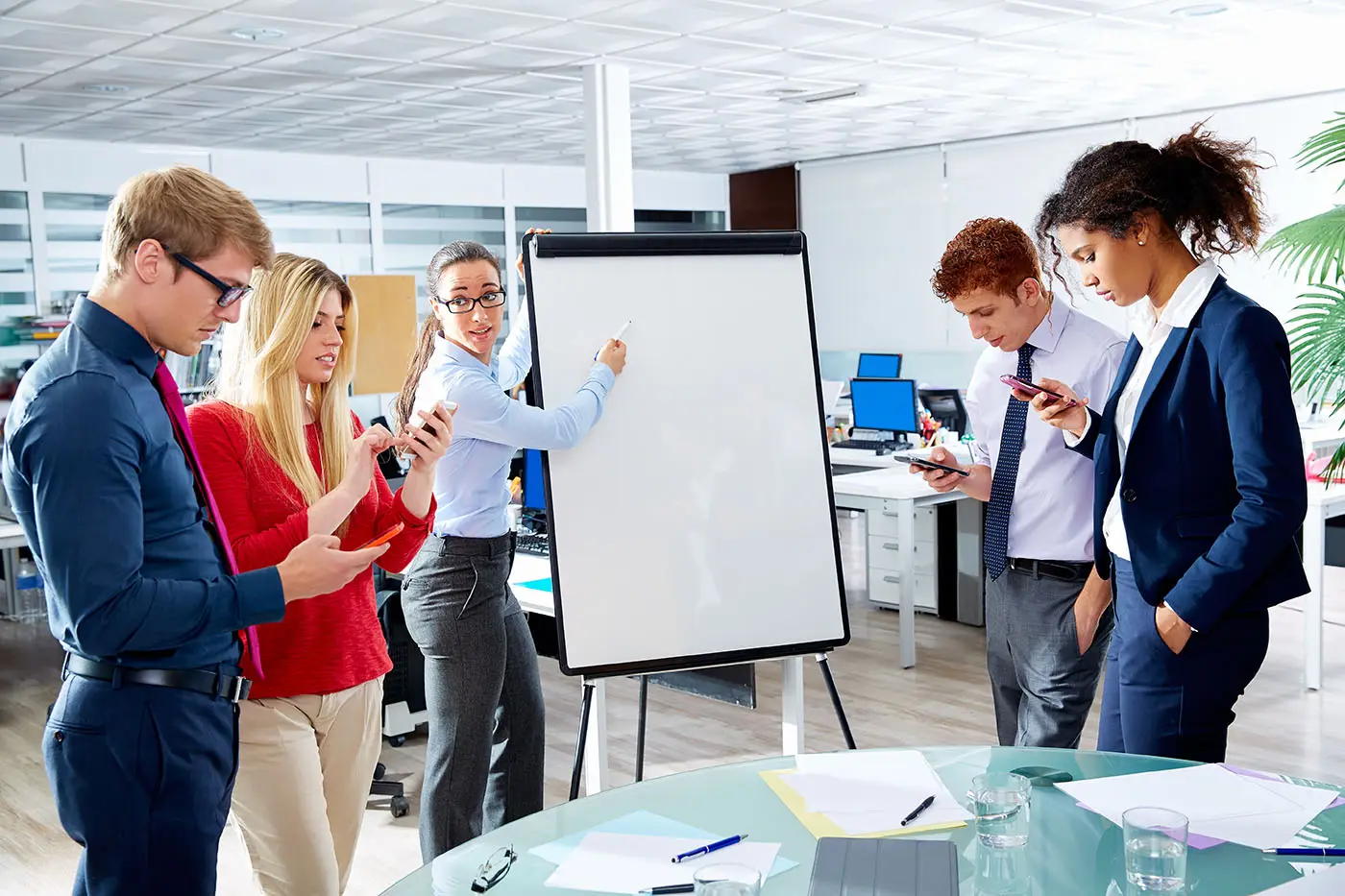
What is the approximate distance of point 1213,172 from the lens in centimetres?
207

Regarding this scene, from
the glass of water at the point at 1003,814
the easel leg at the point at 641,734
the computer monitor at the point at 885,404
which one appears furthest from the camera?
the computer monitor at the point at 885,404

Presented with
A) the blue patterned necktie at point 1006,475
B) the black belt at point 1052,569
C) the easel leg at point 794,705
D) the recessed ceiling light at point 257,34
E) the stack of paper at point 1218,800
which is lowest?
the easel leg at point 794,705

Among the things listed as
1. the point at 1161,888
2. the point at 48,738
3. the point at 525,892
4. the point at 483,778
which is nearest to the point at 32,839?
the point at 483,778

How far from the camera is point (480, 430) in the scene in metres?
2.60

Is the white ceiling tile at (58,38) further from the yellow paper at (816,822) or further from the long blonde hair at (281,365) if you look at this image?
the yellow paper at (816,822)

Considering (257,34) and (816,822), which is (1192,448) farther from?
(257,34)

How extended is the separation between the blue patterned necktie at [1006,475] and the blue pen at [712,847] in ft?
3.66

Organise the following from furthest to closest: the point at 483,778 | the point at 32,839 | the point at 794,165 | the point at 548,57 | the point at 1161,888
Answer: the point at 794,165
the point at 548,57
the point at 32,839
the point at 483,778
the point at 1161,888

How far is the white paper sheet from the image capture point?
1.51 metres

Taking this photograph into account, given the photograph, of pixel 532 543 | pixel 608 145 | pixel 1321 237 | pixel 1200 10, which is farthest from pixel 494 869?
pixel 608 145

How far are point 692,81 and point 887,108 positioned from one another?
1.95 metres

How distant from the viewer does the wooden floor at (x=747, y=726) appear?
3.49 m

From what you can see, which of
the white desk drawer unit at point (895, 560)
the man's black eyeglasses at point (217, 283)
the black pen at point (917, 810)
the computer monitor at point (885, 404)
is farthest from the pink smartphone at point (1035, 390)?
the computer monitor at point (885, 404)

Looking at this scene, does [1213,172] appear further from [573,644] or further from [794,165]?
[794,165]
